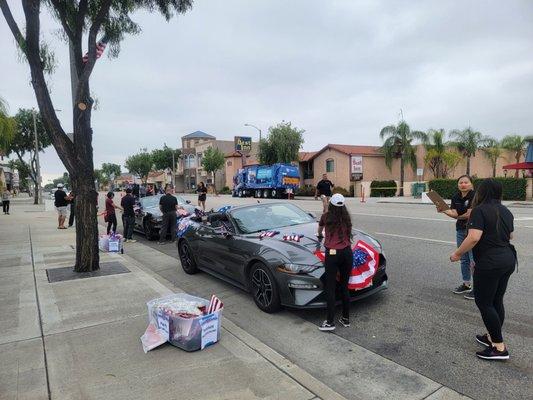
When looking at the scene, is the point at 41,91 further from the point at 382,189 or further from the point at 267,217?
the point at 382,189

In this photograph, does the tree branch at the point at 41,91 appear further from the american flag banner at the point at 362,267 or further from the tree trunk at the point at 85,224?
the american flag banner at the point at 362,267

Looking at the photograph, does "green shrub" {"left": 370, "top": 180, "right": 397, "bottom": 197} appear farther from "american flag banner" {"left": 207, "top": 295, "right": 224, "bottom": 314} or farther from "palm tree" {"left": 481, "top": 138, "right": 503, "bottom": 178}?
"american flag banner" {"left": 207, "top": 295, "right": 224, "bottom": 314}

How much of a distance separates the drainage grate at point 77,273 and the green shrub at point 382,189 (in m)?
32.0

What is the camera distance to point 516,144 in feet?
124

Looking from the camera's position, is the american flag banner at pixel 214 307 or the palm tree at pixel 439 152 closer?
the american flag banner at pixel 214 307

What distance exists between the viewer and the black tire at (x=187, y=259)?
719cm

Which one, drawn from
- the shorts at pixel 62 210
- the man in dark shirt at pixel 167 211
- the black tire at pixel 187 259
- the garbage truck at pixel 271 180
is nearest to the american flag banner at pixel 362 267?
the black tire at pixel 187 259

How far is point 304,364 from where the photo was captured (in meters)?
3.64

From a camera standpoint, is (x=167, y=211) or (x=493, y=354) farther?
(x=167, y=211)

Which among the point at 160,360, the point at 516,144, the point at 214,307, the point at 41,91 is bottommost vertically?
the point at 160,360

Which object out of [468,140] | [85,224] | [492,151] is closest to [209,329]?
[85,224]

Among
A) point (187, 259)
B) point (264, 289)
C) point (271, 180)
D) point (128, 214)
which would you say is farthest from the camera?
point (271, 180)

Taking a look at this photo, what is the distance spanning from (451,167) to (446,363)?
3728 cm

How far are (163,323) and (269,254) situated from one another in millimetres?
1528
